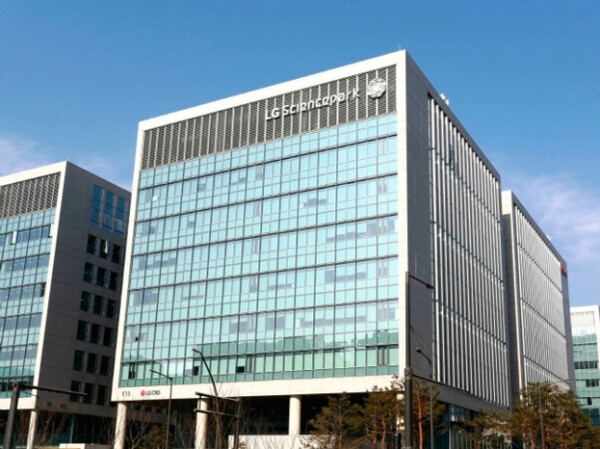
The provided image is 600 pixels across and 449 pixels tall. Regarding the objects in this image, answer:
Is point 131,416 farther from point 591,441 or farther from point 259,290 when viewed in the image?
point 591,441

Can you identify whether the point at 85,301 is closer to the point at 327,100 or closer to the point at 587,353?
the point at 327,100

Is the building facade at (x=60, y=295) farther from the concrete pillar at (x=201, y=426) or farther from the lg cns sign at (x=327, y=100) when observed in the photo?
the lg cns sign at (x=327, y=100)

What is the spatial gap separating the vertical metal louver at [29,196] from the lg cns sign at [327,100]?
3117 cm

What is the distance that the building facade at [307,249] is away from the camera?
6844 centimetres

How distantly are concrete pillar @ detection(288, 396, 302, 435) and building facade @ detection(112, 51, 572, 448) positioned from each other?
6.2 inches

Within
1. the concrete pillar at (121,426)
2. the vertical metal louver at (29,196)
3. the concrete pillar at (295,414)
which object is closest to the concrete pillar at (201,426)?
the concrete pillar at (121,426)

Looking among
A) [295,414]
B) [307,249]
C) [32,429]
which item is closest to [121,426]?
[32,429]

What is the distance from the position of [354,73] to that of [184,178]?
2165cm

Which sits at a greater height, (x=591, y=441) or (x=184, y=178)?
(x=184, y=178)

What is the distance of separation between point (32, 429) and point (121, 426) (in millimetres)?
10742

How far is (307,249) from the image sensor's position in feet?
238

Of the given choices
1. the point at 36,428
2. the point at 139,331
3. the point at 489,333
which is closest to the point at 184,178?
the point at 139,331

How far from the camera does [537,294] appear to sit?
10994cm

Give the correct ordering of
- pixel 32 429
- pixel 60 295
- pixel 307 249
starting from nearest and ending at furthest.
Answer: pixel 307 249
pixel 32 429
pixel 60 295
